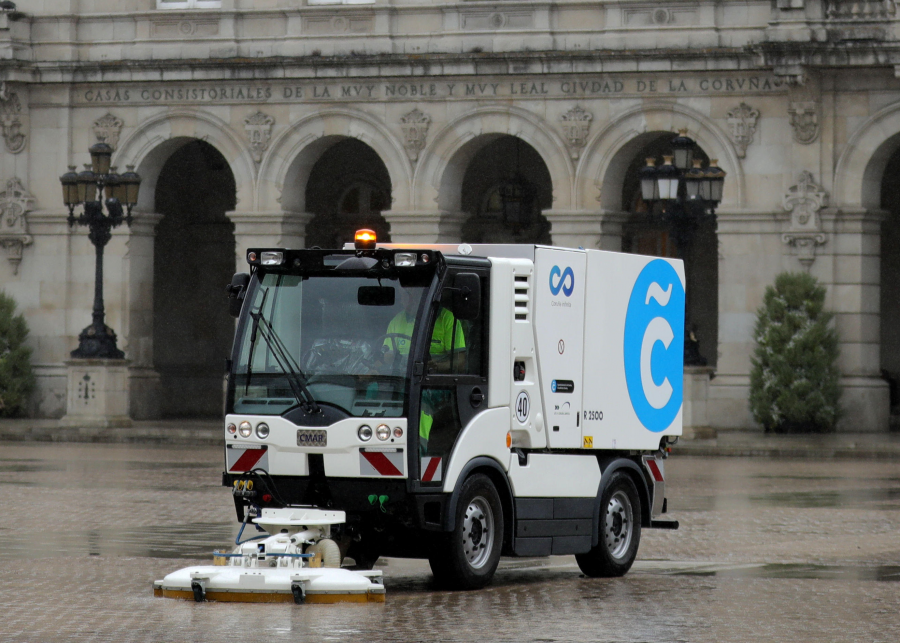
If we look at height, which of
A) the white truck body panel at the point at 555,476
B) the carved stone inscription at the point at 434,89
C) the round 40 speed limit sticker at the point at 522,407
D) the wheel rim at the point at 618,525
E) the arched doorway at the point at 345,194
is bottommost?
the wheel rim at the point at 618,525

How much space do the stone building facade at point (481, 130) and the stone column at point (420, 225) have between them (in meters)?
0.04

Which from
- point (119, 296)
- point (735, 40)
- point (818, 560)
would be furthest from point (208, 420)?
point (818, 560)

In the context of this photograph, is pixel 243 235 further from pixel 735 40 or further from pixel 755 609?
pixel 755 609

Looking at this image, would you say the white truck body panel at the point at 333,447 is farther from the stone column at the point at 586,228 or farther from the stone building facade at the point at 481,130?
the stone column at the point at 586,228

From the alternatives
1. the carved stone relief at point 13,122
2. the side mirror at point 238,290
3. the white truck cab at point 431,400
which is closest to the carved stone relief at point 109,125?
the carved stone relief at point 13,122

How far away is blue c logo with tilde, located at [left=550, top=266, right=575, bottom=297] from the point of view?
45.0 feet

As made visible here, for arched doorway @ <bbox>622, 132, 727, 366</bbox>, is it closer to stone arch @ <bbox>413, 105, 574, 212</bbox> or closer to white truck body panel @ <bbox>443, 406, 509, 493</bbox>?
stone arch @ <bbox>413, 105, 574, 212</bbox>

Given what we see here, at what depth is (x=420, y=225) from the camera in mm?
34594

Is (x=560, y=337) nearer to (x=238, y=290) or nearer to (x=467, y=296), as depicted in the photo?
(x=467, y=296)

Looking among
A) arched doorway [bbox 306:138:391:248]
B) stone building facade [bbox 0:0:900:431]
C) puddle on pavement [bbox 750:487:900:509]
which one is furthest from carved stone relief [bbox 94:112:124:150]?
puddle on pavement [bbox 750:487:900:509]

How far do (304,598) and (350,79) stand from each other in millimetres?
23667

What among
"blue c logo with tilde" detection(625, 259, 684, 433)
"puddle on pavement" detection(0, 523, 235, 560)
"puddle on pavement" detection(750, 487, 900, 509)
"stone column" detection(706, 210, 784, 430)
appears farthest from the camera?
"stone column" detection(706, 210, 784, 430)

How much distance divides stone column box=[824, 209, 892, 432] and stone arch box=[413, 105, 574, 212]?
4.75 metres

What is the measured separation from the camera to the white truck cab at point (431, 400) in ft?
41.6
